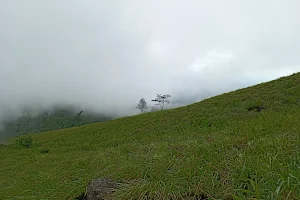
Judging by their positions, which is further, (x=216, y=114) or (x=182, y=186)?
(x=216, y=114)

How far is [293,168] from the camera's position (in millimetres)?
5277

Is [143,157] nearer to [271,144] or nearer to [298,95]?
[271,144]

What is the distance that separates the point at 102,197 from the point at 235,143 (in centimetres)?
457

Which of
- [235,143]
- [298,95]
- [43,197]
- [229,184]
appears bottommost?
[43,197]

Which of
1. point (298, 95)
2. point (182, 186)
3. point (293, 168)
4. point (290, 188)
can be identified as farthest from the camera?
point (298, 95)

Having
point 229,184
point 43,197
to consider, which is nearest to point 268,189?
point 229,184

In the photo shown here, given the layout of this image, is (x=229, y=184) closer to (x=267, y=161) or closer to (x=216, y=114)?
(x=267, y=161)

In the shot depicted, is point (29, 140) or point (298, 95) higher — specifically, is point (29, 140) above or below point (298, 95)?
below

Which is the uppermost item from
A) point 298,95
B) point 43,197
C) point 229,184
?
point 298,95

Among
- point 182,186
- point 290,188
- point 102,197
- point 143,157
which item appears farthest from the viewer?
point 143,157

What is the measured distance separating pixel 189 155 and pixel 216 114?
15.2 m

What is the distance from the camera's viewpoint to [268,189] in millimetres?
4461

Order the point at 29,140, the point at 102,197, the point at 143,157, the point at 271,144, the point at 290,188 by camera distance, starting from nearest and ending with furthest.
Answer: the point at 290,188
the point at 102,197
the point at 271,144
the point at 143,157
the point at 29,140

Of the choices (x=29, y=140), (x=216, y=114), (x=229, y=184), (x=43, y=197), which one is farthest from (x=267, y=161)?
(x=29, y=140)
